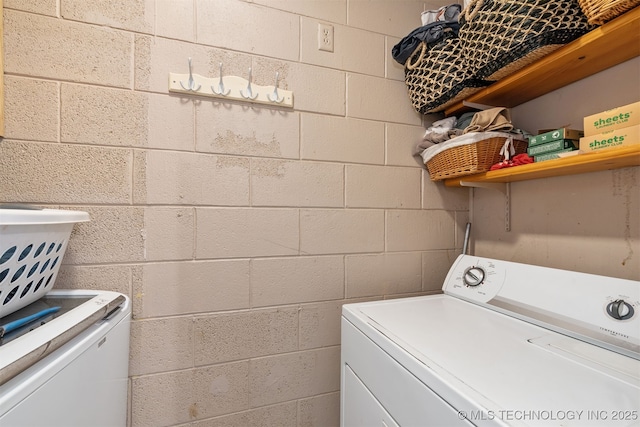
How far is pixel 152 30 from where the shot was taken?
1.05 meters

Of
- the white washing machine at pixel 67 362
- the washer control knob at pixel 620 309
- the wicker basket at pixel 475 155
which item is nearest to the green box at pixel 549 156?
the wicker basket at pixel 475 155

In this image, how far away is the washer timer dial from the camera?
1147 mm

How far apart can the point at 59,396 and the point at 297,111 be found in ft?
3.75

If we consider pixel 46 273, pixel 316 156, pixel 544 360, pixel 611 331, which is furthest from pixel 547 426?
pixel 46 273

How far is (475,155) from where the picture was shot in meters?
1.12

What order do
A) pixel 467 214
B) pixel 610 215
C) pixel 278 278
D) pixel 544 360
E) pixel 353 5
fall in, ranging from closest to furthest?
1. pixel 544 360
2. pixel 610 215
3. pixel 278 278
4. pixel 353 5
5. pixel 467 214

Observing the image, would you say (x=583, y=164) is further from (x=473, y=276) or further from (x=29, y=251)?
(x=29, y=251)

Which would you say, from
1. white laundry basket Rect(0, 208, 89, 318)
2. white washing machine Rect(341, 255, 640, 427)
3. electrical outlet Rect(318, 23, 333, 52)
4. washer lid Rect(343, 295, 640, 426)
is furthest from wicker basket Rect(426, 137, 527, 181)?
white laundry basket Rect(0, 208, 89, 318)

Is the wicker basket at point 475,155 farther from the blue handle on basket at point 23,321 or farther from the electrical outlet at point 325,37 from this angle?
the blue handle on basket at point 23,321

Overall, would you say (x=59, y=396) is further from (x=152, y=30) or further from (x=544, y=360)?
(x=152, y=30)

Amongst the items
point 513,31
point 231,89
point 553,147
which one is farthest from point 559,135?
point 231,89

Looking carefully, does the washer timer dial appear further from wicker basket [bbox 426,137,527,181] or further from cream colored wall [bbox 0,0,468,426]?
wicker basket [bbox 426,137,527,181]

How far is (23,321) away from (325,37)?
1421 mm

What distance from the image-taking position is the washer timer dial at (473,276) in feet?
3.76
